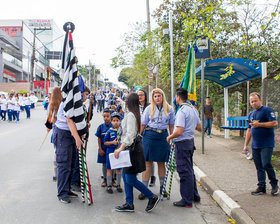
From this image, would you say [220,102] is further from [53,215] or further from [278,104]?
[53,215]

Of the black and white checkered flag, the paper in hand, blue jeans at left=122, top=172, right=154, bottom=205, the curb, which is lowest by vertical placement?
the curb

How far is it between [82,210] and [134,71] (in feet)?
79.7

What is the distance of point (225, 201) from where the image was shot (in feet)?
15.2

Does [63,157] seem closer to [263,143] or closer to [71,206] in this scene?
[71,206]

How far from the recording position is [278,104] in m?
7.79

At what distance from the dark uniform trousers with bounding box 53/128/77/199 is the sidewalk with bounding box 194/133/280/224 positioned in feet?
8.53

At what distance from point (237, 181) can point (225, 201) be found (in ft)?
4.33

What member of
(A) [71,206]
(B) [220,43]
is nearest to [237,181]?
(A) [71,206]

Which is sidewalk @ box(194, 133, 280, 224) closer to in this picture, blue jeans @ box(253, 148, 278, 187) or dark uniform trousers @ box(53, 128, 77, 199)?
blue jeans @ box(253, 148, 278, 187)

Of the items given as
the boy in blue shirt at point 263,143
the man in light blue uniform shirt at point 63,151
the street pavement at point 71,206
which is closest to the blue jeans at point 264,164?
the boy in blue shirt at point 263,143

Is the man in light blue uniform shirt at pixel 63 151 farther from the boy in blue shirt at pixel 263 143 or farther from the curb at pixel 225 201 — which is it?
the boy in blue shirt at pixel 263 143

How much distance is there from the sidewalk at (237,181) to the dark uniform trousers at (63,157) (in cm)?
260

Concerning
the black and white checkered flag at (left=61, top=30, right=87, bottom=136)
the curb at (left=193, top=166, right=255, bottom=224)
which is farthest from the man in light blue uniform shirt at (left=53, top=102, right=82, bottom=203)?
the curb at (left=193, top=166, right=255, bottom=224)

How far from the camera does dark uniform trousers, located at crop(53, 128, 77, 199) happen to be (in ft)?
15.3
